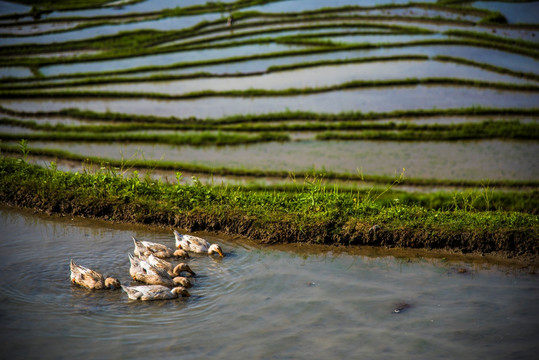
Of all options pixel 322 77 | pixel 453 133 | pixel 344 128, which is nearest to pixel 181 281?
pixel 344 128

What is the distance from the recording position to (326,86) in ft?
34.2

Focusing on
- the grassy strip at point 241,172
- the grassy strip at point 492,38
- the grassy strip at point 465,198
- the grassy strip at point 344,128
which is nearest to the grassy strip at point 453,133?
the grassy strip at point 344,128

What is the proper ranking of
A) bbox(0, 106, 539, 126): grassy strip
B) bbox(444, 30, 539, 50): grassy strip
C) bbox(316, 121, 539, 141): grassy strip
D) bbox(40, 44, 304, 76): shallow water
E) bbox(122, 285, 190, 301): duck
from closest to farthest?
bbox(122, 285, 190, 301): duck
bbox(316, 121, 539, 141): grassy strip
bbox(0, 106, 539, 126): grassy strip
bbox(444, 30, 539, 50): grassy strip
bbox(40, 44, 304, 76): shallow water

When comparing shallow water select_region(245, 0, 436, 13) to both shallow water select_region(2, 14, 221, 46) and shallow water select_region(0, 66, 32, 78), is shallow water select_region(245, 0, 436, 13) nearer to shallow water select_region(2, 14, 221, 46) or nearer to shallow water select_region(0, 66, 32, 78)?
shallow water select_region(2, 14, 221, 46)

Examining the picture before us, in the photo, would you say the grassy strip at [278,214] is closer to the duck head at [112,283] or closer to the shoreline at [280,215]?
the shoreline at [280,215]

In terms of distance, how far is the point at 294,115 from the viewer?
9.16m

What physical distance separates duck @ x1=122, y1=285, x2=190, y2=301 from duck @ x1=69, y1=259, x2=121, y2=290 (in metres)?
0.18

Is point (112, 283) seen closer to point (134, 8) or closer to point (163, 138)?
point (163, 138)

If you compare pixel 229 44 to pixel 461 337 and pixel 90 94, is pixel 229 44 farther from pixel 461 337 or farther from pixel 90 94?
pixel 461 337

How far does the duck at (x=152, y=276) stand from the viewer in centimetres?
405

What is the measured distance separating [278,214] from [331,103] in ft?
15.5

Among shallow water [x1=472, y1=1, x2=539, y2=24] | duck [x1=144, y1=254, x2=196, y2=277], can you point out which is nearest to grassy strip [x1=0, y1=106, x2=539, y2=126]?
duck [x1=144, y1=254, x2=196, y2=277]

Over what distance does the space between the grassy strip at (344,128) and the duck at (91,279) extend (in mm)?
4591

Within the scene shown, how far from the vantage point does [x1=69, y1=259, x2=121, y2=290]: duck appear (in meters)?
4.04
